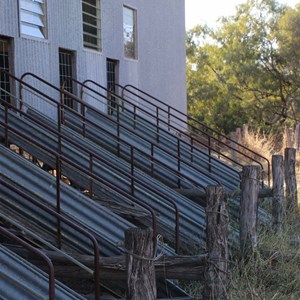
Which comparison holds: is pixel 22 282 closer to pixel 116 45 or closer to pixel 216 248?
pixel 216 248

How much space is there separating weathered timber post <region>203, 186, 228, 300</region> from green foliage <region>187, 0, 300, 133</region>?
23520mm

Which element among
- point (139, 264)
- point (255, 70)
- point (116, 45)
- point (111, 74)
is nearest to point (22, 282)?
point (139, 264)

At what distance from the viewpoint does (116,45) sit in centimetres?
1359

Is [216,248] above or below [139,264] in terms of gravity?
below

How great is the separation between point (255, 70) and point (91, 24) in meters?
18.7

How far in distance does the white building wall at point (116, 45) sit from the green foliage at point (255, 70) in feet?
40.6

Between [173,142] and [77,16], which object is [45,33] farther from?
[173,142]

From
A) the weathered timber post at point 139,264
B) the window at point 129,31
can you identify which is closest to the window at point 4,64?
the window at point 129,31

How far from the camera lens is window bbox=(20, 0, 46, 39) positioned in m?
9.93

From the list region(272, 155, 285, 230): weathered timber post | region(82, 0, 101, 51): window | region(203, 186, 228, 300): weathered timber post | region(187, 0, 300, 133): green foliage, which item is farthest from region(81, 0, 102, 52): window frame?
region(187, 0, 300, 133): green foliage

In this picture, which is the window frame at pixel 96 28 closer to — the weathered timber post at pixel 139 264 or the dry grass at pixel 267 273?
the dry grass at pixel 267 273

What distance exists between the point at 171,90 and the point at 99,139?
731 centimetres

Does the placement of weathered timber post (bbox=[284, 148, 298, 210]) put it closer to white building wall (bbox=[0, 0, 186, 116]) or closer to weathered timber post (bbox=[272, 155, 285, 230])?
weathered timber post (bbox=[272, 155, 285, 230])

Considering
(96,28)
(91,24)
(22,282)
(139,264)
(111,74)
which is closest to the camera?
(139,264)
